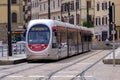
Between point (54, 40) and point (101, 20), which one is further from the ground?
point (101, 20)

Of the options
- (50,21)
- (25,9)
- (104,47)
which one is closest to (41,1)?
(25,9)

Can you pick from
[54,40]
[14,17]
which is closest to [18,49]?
[54,40]

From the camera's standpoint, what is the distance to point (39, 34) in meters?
34.1

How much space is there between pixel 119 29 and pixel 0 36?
28306mm

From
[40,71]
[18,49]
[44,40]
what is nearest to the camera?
[40,71]

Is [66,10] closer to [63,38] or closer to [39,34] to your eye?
[63,38]

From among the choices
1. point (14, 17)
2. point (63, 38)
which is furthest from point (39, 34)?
point (14, 17)

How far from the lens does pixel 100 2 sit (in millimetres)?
104375

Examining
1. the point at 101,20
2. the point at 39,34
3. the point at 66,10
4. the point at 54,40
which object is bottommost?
the point at 54,40

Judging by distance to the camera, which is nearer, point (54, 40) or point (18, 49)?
point (54, 40)

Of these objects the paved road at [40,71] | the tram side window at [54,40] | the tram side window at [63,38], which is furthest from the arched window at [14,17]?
the paved road at [40,71]

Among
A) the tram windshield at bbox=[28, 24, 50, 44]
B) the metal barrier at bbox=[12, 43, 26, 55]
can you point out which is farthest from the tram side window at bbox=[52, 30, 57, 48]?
the metal barrier at bbox=[12, 43, 26, 55]

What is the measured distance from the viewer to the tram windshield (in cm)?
3362

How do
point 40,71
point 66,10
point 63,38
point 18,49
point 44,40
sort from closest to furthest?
point 40,71 → point 44,40 → point 63,38 → point 18,49 → point 66,10
